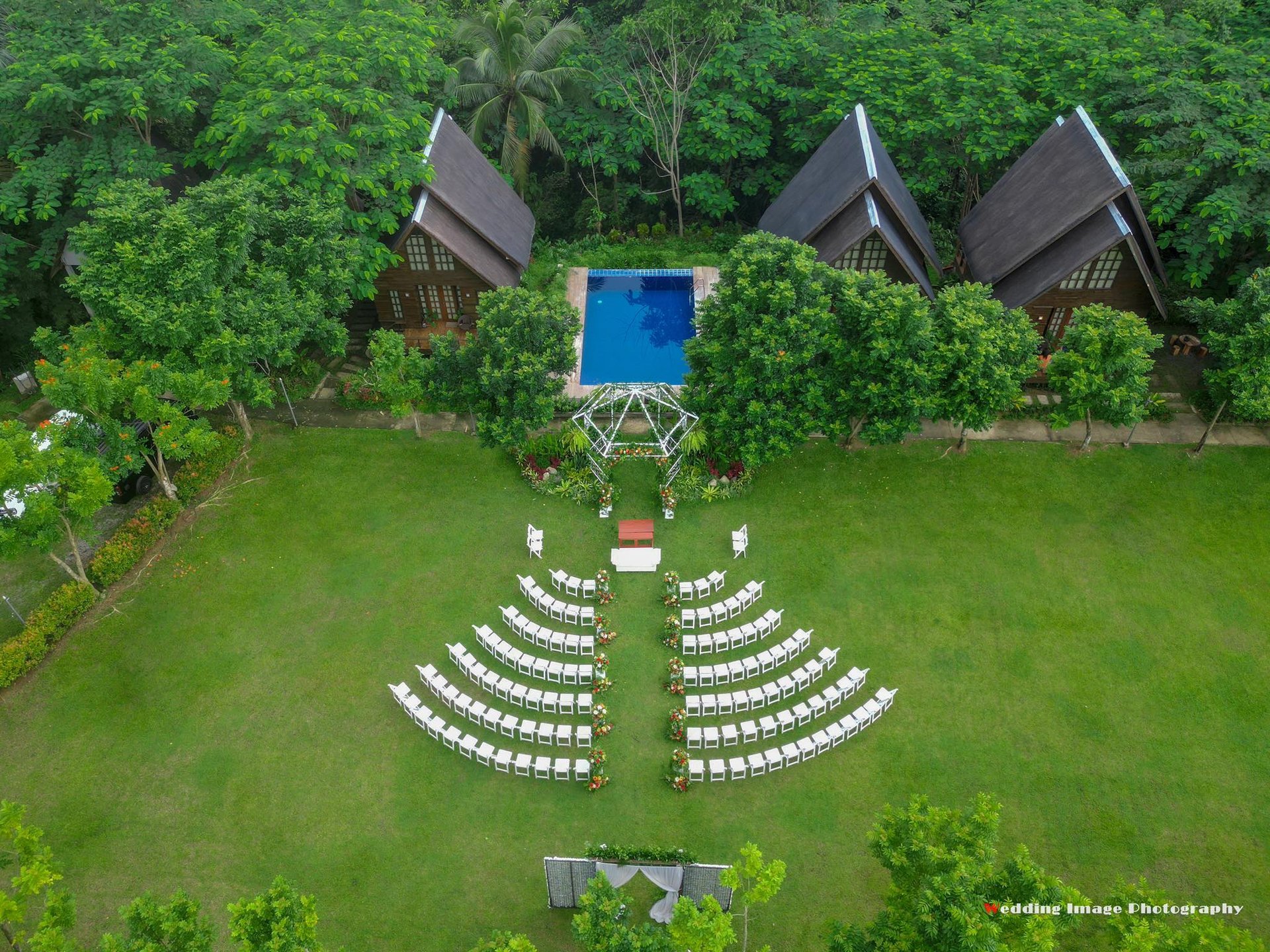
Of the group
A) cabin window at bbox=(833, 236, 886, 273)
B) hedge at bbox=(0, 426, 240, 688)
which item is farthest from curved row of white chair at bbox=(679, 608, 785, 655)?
hedge at bbox=(0, 426, 240, 688)

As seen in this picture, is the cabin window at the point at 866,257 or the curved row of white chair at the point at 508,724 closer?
the curved row of white chair at the point at 508,724

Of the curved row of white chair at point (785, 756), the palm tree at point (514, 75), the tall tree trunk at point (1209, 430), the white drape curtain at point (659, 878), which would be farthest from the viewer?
the palm tree at point (514, 75)

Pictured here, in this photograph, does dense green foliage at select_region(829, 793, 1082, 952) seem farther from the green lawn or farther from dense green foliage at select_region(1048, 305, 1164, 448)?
dense green foliage at select_region(1048, 305, 1164, 448)

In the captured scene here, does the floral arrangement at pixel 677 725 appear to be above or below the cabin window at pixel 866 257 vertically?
below

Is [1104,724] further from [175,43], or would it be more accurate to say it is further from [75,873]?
[175,43]

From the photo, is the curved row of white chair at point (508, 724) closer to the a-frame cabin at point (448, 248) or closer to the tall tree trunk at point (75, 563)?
the tall tree trunk at point (75, 563)

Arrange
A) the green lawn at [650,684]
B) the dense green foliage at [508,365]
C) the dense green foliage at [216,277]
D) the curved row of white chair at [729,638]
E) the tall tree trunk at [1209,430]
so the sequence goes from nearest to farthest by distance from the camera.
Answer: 1. the green lawn at [650,684]
2. the curved row of white chair at [729,638]
3. the dense green foliage at [216,277]
4. the dense green foliage at [508,365]
5. the tall tree trunk at [1209,430]

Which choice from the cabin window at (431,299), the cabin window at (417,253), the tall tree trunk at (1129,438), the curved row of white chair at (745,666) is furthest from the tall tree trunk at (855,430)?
the cabin window at (417,253)
